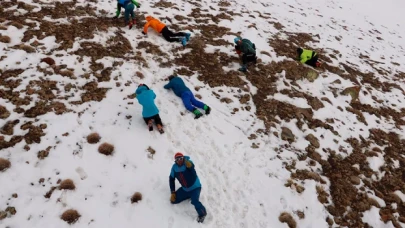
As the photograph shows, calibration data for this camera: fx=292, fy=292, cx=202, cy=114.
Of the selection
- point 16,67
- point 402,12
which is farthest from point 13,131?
point 402,12

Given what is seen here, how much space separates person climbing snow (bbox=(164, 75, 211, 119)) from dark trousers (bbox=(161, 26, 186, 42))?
131 inches

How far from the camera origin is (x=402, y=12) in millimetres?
30578

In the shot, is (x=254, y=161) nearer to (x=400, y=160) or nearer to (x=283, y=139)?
(x=283, y=139)

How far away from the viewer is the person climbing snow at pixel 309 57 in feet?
47.8

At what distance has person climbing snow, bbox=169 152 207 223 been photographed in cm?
737

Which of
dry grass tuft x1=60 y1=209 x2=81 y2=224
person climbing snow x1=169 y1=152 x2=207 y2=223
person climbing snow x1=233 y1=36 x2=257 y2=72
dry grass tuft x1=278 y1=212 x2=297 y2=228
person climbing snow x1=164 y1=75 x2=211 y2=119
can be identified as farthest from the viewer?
person climbing snow x1=233 y1=36 x2=257 y2=72

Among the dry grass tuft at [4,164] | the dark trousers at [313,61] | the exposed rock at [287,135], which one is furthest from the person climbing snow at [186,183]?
the dark trousers at [313,61]

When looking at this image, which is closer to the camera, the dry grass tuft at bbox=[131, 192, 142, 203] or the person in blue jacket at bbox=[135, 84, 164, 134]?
the dry grass tuft at bbox=[131, 192, 142, 203]

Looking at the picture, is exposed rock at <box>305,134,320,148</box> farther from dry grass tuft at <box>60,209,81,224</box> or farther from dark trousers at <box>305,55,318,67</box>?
dry grass tuft at <box>60,209,81,224</box>

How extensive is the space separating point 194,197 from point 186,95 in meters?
4.26

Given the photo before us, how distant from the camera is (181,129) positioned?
980 cm

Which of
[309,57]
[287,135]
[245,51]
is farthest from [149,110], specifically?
[309,57]

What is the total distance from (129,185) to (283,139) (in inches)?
224

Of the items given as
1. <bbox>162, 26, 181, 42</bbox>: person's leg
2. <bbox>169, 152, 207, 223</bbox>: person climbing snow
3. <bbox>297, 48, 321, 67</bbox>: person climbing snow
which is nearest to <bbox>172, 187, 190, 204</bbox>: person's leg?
<bbox>169, 152, 207, 223</bbox>: person climbing snow
